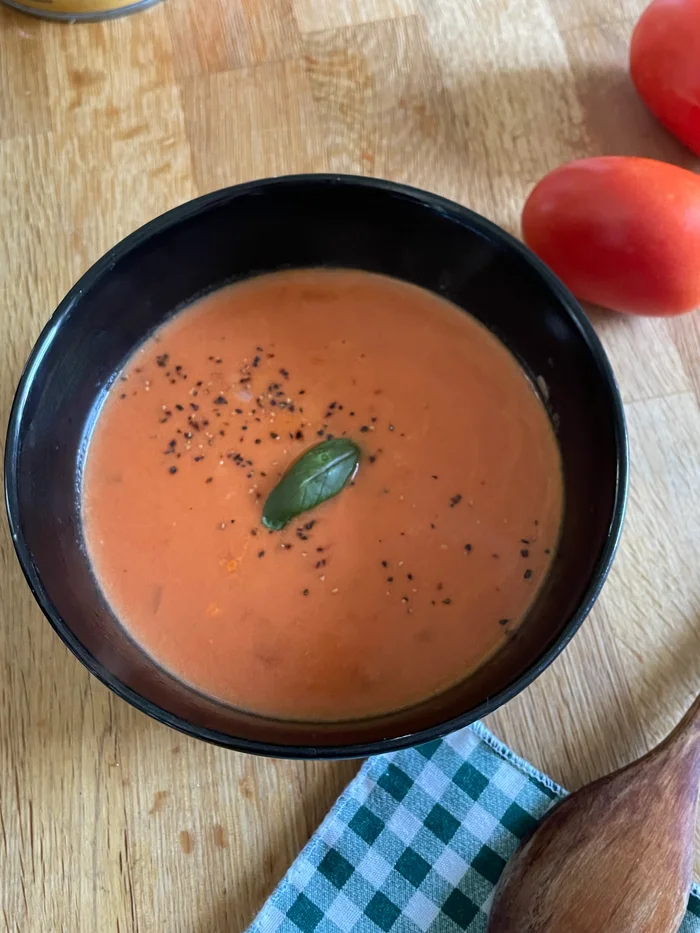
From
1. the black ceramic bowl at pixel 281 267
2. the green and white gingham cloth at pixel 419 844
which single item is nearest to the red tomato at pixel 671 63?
the black ceramic bowl at pixel 281 267

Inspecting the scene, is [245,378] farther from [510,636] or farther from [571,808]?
[571,808]

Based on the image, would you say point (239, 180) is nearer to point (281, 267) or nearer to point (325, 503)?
point (281, 267)

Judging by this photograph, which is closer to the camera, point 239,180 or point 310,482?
point 310,482

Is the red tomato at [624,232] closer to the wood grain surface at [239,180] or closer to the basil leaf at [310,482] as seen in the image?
the wood grain surface at [239,180]

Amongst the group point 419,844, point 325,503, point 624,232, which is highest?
point 624,232

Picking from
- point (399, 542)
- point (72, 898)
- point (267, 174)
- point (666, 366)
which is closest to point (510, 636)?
point (399, 542)

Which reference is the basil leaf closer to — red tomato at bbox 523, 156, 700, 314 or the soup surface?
the soup surface

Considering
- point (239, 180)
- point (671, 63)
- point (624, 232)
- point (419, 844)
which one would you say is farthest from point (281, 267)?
point (419, 844)
